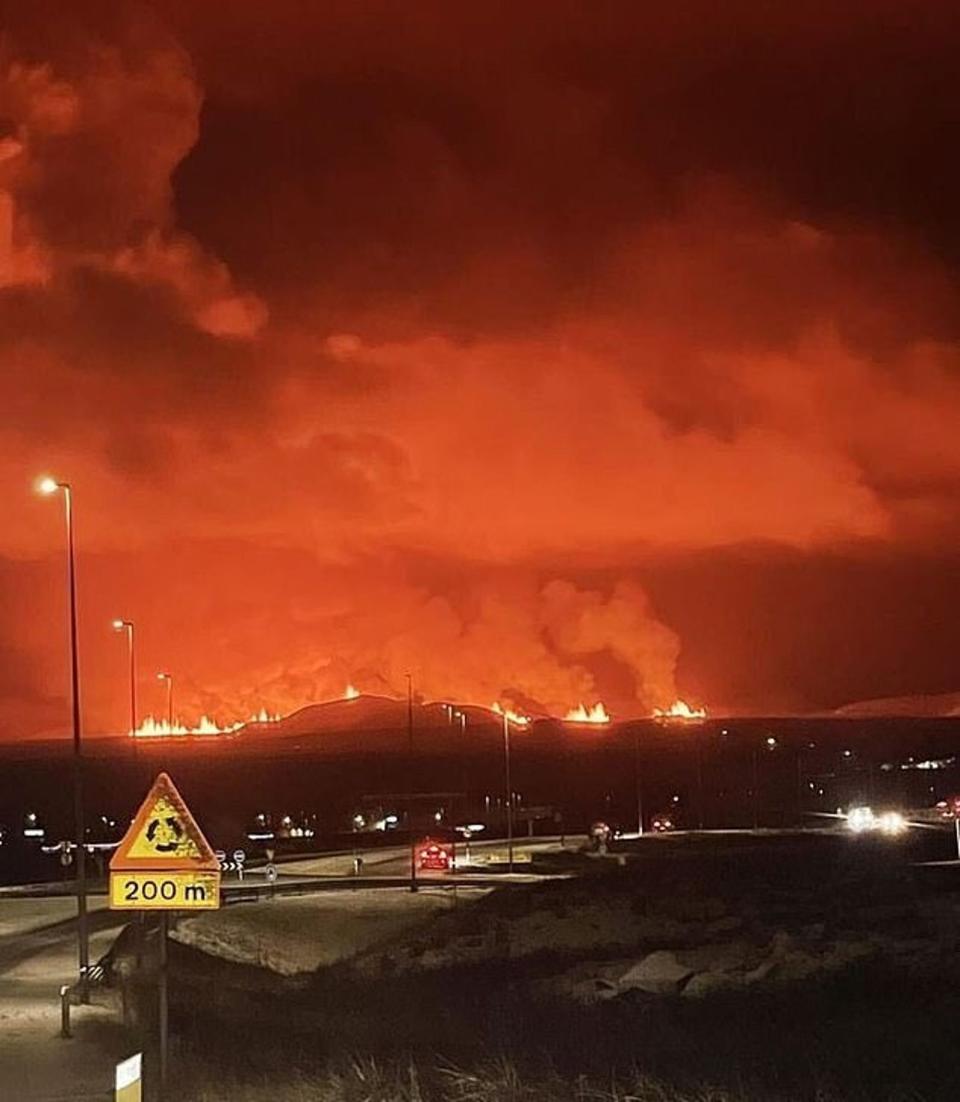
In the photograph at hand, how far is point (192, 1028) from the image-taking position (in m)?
26.1

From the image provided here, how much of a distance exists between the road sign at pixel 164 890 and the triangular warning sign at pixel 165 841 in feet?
0.21

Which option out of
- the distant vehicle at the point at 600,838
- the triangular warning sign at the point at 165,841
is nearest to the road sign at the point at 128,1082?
the triangular warning sign at the point at 165,841

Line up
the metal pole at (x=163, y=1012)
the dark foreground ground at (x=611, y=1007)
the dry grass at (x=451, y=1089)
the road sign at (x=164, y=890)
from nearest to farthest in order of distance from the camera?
the metal pole at (x=163, y=1012)
the road sign at (x=164, y=890)
the dry grass at (x=451, y=1089)
the dark foreground ground at (x=611, y=1007)

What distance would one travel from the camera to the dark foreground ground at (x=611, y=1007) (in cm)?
1738

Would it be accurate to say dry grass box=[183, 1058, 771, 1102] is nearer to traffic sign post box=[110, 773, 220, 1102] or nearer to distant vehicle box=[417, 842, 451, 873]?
traffic sign post box=[110, 773, 220, 1102]

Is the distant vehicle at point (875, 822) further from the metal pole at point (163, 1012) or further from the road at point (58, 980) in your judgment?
the metal pole at point (163, 1012)

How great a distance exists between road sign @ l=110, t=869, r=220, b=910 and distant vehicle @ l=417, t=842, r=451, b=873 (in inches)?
2387

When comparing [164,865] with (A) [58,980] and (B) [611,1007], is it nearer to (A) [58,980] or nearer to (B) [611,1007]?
(B) [611,1007]

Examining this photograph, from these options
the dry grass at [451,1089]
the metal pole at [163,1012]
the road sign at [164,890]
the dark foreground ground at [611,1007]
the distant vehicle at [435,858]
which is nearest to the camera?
the metal pole at [163,1012]

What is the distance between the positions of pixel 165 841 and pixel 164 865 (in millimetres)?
186

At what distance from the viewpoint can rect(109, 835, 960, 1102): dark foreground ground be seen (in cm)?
1738

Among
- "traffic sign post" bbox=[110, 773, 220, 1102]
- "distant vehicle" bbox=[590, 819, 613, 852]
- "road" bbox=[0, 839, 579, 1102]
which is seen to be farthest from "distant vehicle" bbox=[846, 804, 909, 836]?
"traffic sign post" bbox=[110, 773, 220, 1102]

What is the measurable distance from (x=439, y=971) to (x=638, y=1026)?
14.1m

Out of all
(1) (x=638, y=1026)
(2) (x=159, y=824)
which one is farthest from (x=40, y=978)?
(2) (x=159, y=824)
